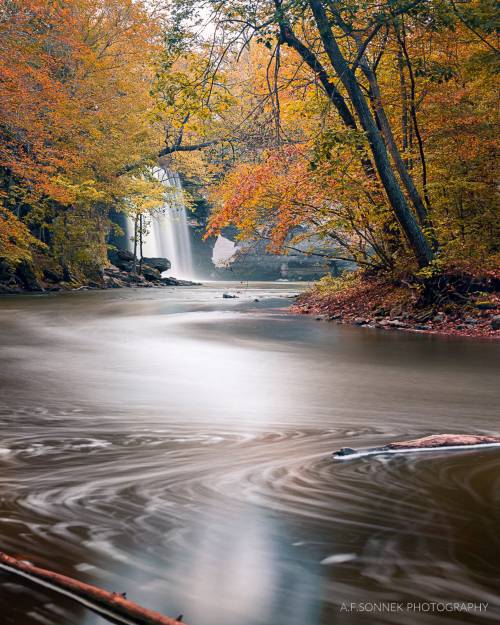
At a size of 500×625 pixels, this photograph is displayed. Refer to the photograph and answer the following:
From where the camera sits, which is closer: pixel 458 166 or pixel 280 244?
pixel 458 166

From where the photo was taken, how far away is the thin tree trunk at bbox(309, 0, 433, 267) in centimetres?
1103

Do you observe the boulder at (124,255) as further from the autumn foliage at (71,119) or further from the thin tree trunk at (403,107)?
the thin tree trunk at (403,107)

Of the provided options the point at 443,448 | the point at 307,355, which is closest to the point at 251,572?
the point at 443,448

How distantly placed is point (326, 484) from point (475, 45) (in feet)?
40.3

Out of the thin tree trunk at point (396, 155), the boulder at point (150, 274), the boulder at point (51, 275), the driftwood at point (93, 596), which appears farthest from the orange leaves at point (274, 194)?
the boulder at point (150, 274)

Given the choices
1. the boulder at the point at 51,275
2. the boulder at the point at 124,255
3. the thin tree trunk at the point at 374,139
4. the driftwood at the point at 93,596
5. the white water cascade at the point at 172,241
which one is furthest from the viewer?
the white water cascade at the point at 172,241

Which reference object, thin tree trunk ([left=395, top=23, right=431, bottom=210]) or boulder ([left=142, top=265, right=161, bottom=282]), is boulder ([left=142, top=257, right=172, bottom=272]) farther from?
thin tree trunk ([left=395, top=23, right=431, bottom=210])

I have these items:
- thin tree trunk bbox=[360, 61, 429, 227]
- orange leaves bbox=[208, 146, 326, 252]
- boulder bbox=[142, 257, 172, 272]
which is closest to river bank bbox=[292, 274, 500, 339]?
thin tree trunk bbox=[360, 61, 429, 227]

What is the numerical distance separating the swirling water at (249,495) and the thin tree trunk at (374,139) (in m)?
5.10

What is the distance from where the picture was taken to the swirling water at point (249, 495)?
6.19 ft

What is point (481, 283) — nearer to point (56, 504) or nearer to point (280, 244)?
point (280, 244)

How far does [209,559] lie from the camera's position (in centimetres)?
215

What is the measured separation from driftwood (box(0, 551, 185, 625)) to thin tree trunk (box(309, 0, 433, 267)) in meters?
10.5

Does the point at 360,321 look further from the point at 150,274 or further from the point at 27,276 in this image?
the point at 150,274
